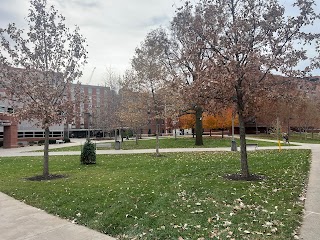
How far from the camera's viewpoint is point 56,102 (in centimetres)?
1184

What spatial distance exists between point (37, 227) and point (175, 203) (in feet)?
9.47

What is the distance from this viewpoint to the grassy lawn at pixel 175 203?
5.32m

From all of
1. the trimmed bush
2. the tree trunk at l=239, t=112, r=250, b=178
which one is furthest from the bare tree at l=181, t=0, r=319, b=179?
the trimmed bush

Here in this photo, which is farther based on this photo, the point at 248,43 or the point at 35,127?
the point at 35,127

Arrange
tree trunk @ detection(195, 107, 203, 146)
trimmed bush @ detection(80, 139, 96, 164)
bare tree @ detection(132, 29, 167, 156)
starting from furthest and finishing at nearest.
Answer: tree trunk @ detection(195, 107, 203, 146) < bare tree @ detection(132, 29, 167, 156) < trimmed bush @ detection(80, 139, 96, 164)

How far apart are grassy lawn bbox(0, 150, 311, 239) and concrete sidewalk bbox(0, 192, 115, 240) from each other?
0.83 feet

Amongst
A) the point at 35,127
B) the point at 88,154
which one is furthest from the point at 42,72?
the point at 35,127

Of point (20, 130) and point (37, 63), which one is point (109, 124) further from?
point (37, 63)

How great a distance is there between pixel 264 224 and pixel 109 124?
51.6m

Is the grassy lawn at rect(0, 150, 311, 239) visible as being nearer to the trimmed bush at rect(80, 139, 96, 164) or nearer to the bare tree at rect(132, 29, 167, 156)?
the trimmed bush at rect(80, 139, 96, 164)

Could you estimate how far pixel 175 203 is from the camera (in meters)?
6.99

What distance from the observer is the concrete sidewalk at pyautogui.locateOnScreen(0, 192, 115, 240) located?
→ 529 cm

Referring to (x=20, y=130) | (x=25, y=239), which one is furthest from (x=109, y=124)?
(x=25, y=239)

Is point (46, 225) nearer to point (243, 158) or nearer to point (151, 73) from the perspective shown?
point (243, 158)
